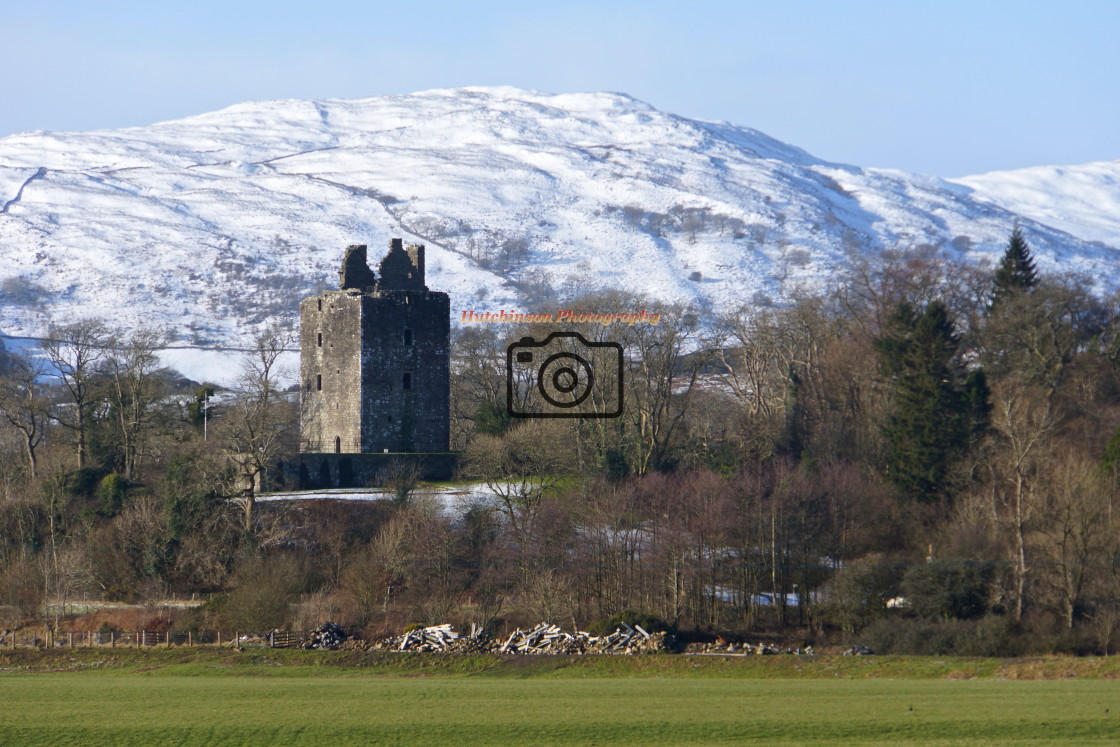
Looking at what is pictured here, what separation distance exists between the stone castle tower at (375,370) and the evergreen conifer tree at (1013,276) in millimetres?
23805

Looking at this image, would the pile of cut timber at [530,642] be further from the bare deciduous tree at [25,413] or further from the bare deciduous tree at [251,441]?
the bare deciduous tree at [25,413]

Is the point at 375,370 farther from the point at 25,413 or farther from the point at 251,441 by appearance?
the point at 25,413

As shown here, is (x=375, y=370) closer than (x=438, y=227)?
Yes

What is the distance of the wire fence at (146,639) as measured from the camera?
125ft

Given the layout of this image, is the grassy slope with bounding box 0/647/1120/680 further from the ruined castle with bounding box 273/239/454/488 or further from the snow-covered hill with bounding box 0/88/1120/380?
the snow-covered hill with bounding box 0/88/1120/380

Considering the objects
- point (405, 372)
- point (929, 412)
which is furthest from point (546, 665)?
point (405, 372)

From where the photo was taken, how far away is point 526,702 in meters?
27.1

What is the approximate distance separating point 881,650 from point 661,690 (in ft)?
35.2

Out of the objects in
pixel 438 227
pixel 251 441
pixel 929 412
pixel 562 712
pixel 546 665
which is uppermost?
pixel 438 227

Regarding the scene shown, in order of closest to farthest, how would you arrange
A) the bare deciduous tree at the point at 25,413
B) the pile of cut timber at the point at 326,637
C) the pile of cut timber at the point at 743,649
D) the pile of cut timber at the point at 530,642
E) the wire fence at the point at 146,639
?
the pile of cut timber at the point at 743,649 → the pile of cut timber at the point at 530,642 → the pile of cut timber at the point at 326,637 → the wire fence at the point at 146,639 → the bare deciduous tree at the point at 25,413

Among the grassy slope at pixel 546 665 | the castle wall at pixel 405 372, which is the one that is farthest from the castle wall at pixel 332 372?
the grassy slope at pixel 546 665

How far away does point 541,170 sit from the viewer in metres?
190

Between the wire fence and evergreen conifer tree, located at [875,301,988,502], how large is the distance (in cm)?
2246

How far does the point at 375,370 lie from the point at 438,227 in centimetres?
11181
